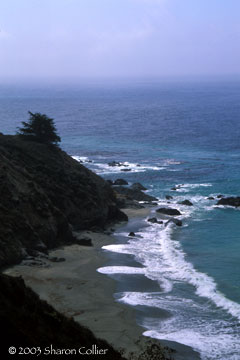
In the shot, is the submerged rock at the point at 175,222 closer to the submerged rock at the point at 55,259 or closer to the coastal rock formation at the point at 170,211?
the coastal rock formation at the point at 170,211

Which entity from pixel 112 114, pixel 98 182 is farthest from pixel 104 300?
pixel 112 114

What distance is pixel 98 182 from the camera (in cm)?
6238

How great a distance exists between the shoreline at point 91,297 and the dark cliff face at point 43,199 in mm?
1905

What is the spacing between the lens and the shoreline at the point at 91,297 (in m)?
28.9

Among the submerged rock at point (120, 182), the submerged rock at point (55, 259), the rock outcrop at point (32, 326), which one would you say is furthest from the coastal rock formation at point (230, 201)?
the rock outcrop at point (32, 326)

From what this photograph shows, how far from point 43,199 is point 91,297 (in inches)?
604

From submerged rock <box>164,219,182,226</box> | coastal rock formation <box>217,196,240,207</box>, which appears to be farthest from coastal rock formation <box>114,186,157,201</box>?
submerged rock <box>164,219,182,226</box>

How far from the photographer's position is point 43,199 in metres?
49.0

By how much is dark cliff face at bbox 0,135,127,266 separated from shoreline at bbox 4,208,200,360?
1.90 metres

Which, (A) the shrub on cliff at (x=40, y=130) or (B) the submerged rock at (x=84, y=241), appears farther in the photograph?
(A) the shrub on cliff at (x=40, y=130)

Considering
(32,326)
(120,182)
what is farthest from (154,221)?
(32,326)

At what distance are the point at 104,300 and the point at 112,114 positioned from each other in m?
153

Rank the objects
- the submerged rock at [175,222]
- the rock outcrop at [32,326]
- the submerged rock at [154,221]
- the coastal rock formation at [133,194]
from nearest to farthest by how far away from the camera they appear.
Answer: the rock outcrop at [32,326] → the submerged rock at [175,222] → the submerged rock at [154,221] → the coastal rock formation at [133,194]

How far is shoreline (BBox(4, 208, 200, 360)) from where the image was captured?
28.9 m
